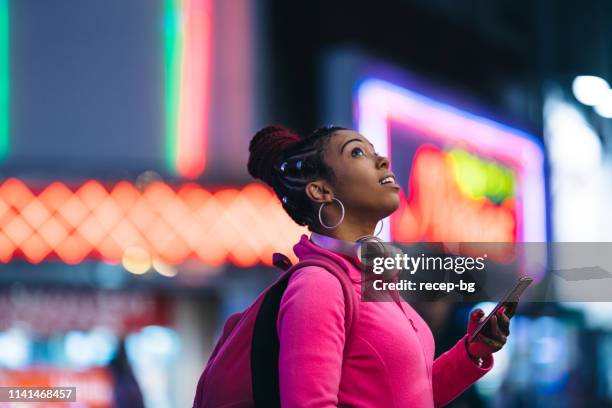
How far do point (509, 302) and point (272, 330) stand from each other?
0.53 m

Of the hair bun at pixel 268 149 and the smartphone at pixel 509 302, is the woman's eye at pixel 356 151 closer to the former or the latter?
the hair bun at pixel 268 149

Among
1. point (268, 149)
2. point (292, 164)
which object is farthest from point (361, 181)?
point (268, 149)

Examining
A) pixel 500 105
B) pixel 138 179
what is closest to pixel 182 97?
pixel 138 179

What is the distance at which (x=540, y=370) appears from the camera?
16656 mm

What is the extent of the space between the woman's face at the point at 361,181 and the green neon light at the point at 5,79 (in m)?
8.19

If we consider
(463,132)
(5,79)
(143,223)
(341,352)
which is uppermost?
(463,132)

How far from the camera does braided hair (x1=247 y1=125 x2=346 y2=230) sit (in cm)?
267

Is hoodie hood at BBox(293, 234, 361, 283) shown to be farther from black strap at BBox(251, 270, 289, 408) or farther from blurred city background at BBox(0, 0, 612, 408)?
blurred city background at BBox(0, 0, 612, 408)

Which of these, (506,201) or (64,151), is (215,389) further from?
(506,201)

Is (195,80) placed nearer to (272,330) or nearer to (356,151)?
(356,151)

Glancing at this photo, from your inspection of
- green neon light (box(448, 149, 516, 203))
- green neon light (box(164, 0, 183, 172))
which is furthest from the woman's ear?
green neon light (box(448, 149, 516, 203))

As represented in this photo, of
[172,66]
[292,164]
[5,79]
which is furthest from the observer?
[172,66]

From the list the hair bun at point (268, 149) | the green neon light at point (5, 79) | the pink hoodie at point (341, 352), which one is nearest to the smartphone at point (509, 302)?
the pink hoodie at point (341, 352)

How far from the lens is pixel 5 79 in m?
10.8
